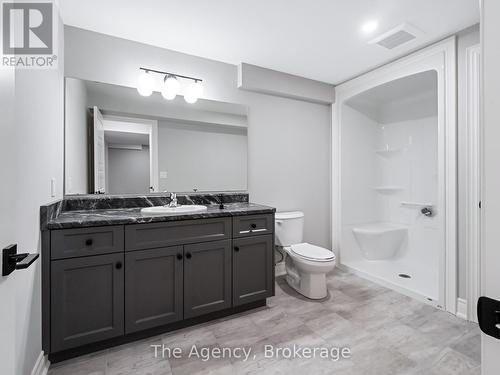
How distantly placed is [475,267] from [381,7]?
2145mm

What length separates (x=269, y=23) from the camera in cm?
201

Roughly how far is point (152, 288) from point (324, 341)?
1296 millimetres

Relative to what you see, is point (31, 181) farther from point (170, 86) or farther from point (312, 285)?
point (312, 285)

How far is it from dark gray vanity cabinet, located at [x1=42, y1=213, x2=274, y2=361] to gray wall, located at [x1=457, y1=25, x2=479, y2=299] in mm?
1591

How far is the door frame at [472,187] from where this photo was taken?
1.97m

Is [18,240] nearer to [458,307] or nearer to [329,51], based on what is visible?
[329,51]

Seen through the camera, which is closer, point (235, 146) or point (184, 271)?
point (184, 271)

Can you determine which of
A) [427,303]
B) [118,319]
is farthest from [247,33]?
[427,303]

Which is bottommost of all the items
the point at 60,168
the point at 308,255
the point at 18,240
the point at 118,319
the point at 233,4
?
the point at 118,319

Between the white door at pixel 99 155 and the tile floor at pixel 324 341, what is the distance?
50.1 inches

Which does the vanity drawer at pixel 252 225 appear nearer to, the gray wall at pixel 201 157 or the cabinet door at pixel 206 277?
the cabinet door at pixel 206 277

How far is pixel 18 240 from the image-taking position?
3.72 feet

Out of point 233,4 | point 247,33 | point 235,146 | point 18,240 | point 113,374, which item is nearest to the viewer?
point 18,240

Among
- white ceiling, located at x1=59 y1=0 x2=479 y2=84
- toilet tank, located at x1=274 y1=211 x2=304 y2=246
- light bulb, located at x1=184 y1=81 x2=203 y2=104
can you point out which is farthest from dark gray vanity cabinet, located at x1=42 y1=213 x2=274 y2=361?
white ceiling, located at x1=59 y1=0 x2=479 y2=84
